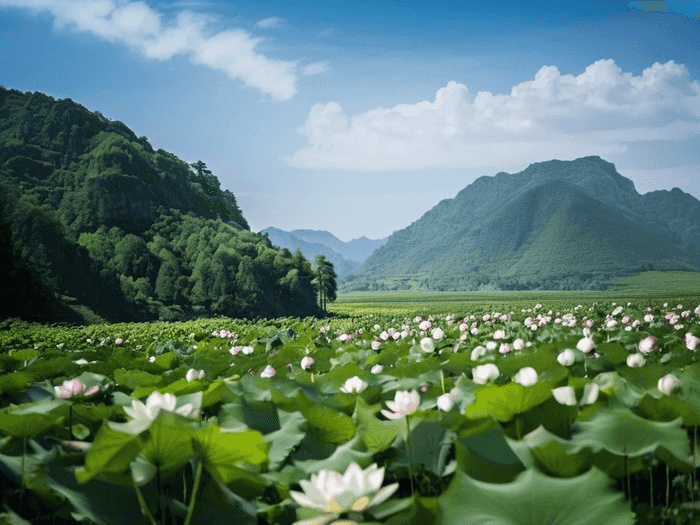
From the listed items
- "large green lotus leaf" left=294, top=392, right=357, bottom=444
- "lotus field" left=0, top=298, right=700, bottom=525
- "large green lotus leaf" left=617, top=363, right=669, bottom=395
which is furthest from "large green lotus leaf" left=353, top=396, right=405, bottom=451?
"large green lotus leaf" left=617, top=363, right=669, bottom=395

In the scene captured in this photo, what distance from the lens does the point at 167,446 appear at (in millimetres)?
1237

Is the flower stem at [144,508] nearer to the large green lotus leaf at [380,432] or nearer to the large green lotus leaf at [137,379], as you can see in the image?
the large green lotus leaf at [380,432]

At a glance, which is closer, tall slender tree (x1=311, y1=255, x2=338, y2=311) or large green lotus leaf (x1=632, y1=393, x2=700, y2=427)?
large green lotus leaf (x1=632, y1=393, x2=700, y2=427)

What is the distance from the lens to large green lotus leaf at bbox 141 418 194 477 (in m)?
1.21

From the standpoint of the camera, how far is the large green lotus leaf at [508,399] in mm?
1592

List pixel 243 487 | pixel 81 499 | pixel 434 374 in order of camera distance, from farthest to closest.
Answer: pixel 434 374 < pixel 243 487 < pixel 81 499

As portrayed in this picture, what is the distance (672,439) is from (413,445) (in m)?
0.69

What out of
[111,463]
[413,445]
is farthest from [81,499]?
[413,445]

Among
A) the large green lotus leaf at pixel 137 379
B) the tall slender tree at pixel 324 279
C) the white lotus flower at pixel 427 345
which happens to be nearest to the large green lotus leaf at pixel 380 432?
the large green lotus leaf at pixel 137 379

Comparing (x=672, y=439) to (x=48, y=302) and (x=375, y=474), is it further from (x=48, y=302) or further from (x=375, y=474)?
(x=48, y=302)

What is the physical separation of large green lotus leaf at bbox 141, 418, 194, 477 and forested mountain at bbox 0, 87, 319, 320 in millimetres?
48632

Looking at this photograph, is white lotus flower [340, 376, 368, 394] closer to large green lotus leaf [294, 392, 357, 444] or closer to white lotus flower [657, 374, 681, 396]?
large green lotus leaf [294, 392, 357, 444]

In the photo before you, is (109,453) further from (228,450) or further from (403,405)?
(403,405)

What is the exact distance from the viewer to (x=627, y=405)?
6.01 ft
